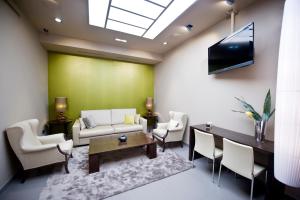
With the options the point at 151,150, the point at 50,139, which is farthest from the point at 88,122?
the point at 151,150

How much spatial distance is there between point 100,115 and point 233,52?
3951mm

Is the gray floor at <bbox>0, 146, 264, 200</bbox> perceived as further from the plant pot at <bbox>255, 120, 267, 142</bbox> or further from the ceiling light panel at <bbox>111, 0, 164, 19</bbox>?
the ceiling light panel at <bbox>111, 0, 164, 19</bbox>

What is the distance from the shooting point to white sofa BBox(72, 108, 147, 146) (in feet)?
11.1

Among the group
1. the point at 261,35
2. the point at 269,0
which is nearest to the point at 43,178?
the point at 261,35

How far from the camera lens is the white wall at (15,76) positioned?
1.93m

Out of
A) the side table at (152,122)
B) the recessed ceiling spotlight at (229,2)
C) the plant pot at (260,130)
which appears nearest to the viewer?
the plant pot at (260,130)

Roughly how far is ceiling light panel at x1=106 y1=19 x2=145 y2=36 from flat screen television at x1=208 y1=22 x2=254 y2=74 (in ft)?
5.90

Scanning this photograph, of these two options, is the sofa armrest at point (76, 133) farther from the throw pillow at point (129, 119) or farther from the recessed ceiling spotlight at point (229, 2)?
the recessed ceiling spotlight at point (229, 2)

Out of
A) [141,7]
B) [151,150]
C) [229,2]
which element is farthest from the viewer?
[151,150]

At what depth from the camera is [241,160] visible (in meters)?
1.71

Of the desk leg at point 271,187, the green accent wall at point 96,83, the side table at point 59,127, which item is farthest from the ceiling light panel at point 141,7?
the side table at point 59,127

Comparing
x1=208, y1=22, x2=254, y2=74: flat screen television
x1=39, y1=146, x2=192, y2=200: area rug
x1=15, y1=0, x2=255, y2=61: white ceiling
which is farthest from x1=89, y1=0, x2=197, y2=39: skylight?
x1=39, y1=146, x2=192, y2=200: area rug

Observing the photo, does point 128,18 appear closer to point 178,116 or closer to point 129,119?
point 178,116

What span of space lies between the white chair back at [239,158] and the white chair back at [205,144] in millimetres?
255
